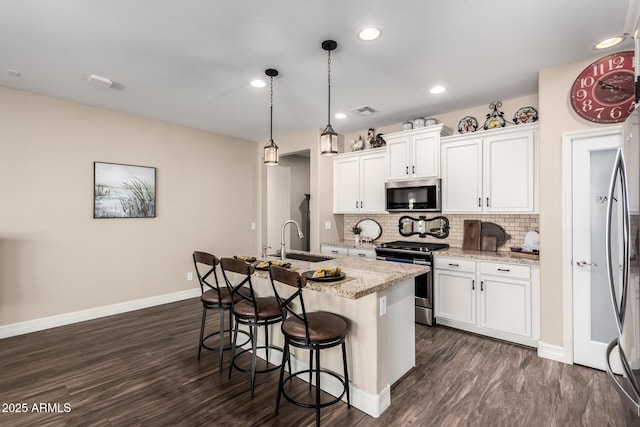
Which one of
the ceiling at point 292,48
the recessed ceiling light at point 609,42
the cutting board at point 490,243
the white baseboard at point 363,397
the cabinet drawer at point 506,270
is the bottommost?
the white baseboard at point 363,397

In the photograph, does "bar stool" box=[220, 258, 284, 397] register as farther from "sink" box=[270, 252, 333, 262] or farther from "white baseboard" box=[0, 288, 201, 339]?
"white baseboard" box=[0, 288, 201, 339]

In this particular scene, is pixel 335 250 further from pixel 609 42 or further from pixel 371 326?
pixel 609 42

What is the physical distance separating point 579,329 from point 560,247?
2.44ft

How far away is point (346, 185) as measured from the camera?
5160 mm

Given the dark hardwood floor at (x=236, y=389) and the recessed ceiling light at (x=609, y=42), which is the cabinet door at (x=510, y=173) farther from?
the dark hardwood floor at (x=236, y=389)

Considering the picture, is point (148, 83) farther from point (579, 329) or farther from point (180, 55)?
point (579, 329)

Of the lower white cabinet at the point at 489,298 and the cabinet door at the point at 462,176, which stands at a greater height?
the cabinet door at the point at 462,176

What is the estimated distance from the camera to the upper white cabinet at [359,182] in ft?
15.6

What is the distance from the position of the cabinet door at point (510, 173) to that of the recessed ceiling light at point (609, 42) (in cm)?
96

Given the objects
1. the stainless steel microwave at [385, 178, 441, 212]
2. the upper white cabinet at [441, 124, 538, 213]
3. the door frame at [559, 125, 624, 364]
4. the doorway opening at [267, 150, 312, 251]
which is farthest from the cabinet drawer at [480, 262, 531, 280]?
the doorway opening at [267, 150, 312, 251]

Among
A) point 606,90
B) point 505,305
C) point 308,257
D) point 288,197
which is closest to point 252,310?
point 308,257

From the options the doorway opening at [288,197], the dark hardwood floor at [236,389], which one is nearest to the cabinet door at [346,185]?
the doorway opening at [288,197]

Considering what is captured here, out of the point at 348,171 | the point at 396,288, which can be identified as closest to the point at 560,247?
the point at 396,288

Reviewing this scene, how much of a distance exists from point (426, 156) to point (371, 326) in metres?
2.70
